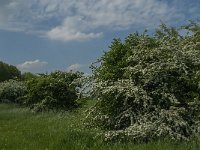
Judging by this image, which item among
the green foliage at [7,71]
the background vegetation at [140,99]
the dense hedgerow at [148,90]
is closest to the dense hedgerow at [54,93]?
the background vegetation at [140,99]

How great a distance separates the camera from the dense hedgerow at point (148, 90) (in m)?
14.3

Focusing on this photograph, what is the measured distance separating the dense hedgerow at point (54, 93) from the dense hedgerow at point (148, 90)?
17.1m

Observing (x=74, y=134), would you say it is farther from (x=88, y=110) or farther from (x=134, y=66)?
(x=134, y=66)

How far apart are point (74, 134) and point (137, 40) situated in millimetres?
4064

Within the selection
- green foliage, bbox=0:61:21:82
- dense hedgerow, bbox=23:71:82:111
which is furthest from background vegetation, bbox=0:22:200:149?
green foliage, bbox=0:61:21:82

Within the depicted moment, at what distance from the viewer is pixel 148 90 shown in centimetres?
1555

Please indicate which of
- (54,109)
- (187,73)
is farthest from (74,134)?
(54,109)

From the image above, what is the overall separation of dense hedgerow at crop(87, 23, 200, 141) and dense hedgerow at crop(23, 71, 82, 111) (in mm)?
17052

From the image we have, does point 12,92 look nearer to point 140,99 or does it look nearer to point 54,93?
point 54,93

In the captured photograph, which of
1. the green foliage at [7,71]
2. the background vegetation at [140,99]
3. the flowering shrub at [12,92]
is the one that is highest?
the green foliage at [7,71]

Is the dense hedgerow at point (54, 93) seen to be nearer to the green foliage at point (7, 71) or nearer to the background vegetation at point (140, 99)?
the background vegetation at point (140, 99)

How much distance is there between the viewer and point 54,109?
108 feet

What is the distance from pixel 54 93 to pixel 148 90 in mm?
19503

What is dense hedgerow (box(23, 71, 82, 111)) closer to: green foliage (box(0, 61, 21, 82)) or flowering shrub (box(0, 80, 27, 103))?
flowering shrub (box(0, 80, 27, 103))
